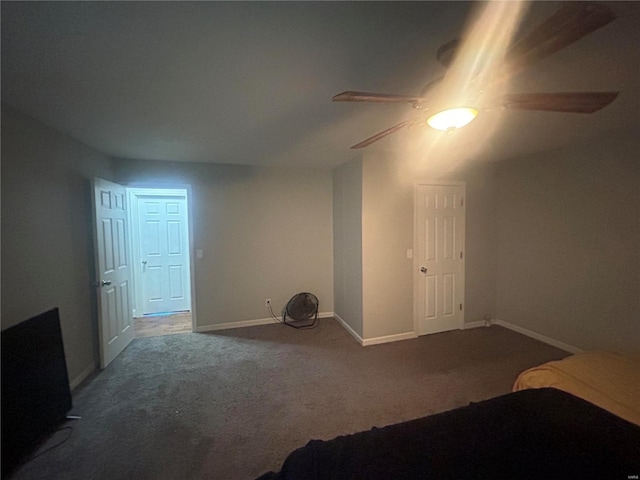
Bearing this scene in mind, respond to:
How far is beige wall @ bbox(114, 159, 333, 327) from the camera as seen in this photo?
3.90 meters

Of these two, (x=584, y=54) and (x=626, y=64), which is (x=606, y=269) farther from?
(x=584, y=54)

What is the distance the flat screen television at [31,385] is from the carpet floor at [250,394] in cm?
13

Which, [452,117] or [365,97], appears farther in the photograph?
[452,117]

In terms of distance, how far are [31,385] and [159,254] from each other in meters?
3.33

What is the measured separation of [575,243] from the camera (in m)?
3.21

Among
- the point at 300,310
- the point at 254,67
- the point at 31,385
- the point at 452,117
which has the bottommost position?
the point at 300,310

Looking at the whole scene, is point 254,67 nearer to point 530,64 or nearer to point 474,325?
point 530,64

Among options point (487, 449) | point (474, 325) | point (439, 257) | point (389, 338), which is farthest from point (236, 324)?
point (487, 449)

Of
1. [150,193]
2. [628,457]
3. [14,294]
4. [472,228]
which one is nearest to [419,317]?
[472,228]

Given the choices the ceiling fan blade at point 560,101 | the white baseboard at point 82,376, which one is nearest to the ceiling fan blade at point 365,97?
the ceiling fan blade at point 560,101

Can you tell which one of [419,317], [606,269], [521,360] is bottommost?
[521,360]

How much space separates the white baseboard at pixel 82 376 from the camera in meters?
2.57

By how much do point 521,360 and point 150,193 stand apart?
578 cm

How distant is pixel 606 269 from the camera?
294cm
